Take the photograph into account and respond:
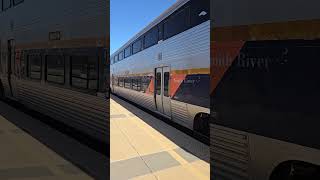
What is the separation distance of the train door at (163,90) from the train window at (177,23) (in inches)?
37.8

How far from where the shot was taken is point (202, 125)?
311 inches

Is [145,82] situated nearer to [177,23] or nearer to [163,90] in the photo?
[163,90]

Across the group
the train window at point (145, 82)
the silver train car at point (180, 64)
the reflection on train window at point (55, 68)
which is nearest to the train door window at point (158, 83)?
the silver train car at point (180, 64)

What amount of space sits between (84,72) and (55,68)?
1630 millimetres

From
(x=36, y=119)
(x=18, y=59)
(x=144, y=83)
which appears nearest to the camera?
(x=36, y=119)

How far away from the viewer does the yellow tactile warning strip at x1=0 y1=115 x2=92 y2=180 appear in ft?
17.6

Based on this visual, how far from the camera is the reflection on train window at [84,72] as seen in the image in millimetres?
5652

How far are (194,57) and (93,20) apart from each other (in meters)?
2.75

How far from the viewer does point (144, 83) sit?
13.6 metres

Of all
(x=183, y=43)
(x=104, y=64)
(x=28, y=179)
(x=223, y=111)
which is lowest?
(x=28, y=179)

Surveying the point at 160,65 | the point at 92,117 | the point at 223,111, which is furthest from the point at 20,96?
the point at 223,111

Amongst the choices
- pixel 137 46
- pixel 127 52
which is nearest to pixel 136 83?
pixel 137 46

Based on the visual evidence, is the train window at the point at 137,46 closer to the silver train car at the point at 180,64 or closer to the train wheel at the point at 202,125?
the silver train car at the point at 180,64

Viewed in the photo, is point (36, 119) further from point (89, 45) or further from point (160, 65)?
point (89, 45)
